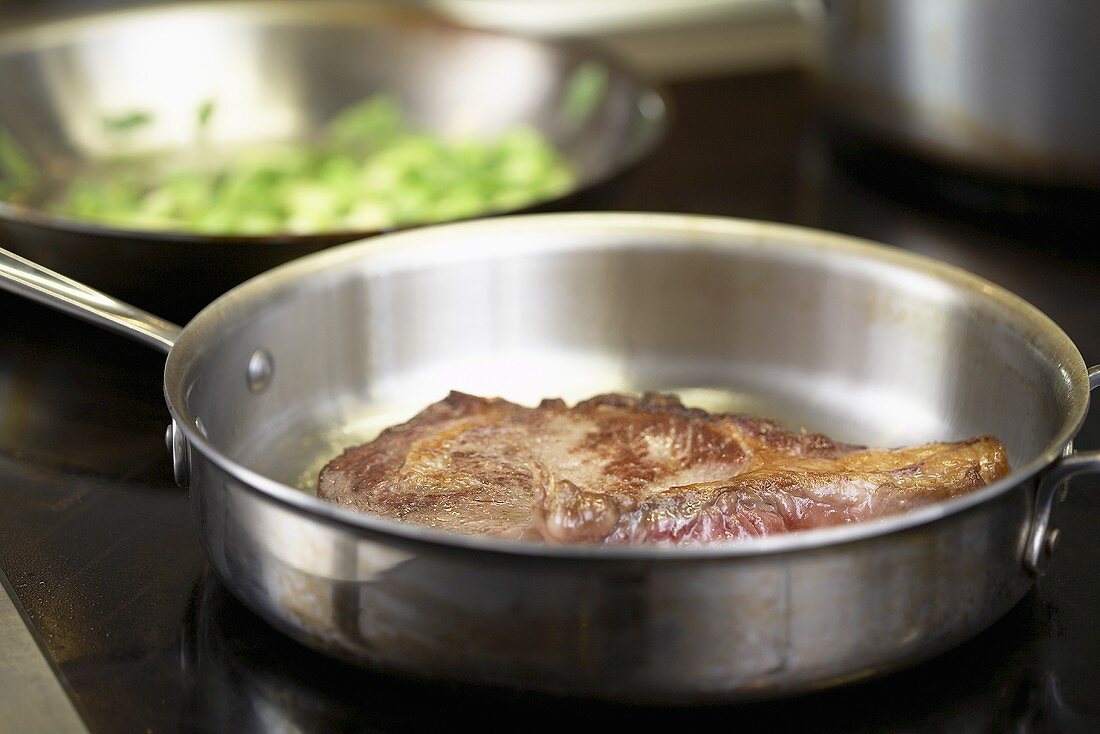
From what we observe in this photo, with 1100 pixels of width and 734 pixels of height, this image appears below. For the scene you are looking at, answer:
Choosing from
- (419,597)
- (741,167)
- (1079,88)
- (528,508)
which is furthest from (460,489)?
(741,167)

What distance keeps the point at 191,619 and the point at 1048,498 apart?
1.59 feet

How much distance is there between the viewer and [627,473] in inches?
31.9

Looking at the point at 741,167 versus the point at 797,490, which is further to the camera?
the point at 741,167

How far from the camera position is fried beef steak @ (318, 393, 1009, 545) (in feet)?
2.30

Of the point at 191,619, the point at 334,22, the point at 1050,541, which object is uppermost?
the point at 334,22

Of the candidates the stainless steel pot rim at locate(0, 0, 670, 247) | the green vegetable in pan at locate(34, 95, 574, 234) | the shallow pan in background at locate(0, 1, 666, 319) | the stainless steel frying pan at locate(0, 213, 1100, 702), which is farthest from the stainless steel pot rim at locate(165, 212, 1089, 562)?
the shallow pan in background at locate(0, 1, 666, 319)

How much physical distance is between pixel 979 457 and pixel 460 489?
12.2 inches

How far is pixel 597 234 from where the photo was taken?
1.03 metres

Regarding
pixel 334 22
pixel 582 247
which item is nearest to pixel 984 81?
pixel 582 247

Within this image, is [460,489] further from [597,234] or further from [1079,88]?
[1079,88]

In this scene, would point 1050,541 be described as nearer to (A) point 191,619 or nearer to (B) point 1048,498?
(B) point 1048,498

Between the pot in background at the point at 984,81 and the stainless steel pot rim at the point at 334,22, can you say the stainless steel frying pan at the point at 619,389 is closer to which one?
the stainless steel pot rim at the point at 334,22

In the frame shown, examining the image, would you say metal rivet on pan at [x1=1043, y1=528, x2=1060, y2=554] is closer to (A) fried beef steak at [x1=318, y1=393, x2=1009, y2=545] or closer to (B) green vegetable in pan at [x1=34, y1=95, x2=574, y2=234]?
(A) fried beef steak at [x1=318, y1=393, x2=1009, y2=545]

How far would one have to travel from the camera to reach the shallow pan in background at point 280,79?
1.56 meters
